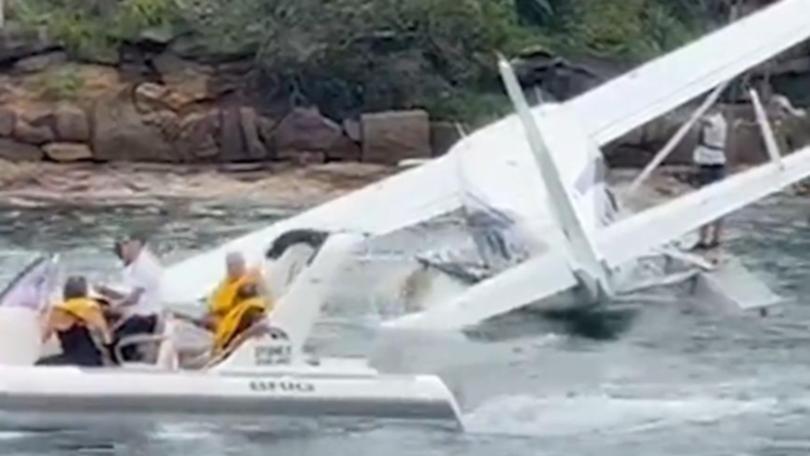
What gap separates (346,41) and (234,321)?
24497 millimetres

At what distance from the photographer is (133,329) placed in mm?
20641

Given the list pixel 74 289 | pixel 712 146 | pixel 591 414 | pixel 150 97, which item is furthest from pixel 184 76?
pixel 591 414

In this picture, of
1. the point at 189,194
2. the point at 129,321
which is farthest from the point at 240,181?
the point at 129,321

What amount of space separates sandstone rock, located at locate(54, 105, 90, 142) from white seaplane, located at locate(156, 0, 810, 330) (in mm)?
15765

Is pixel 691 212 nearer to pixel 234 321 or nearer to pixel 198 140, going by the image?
pixel 234 321

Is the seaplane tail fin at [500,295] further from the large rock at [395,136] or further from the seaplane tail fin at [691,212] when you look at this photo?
the large rock at [395,136]

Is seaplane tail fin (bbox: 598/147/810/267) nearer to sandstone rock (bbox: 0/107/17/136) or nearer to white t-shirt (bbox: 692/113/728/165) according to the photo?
white t-shirt (bbox: 692/113/728/165)

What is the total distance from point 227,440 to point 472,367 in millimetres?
4336

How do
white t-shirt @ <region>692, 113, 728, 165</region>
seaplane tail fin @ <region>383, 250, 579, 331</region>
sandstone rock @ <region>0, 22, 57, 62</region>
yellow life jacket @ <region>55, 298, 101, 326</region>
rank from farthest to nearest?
sandstone rock @ <region>0, 22, 57, 62</region>, white t-shirt @ <region>692, 113, 728, 165</region>, seaplane tail fin @ <region>383, 250, 579, 331</region>, yellow life jacket @ <region>55, 298, 101, 326</region>

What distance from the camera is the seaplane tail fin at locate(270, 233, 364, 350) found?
2012cm

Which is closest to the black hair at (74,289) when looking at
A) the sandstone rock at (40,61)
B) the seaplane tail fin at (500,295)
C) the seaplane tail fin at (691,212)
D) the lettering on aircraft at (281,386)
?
the lettering on aircraft at (281,386)

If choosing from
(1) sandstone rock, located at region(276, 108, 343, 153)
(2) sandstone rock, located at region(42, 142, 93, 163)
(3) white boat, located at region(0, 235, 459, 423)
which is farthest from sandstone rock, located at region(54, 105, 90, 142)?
(3) white boat, located at region(0, 235, 459, 423)

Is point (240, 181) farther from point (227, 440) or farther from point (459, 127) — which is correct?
point (227, 440)

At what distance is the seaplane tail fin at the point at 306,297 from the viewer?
66.0 feet
